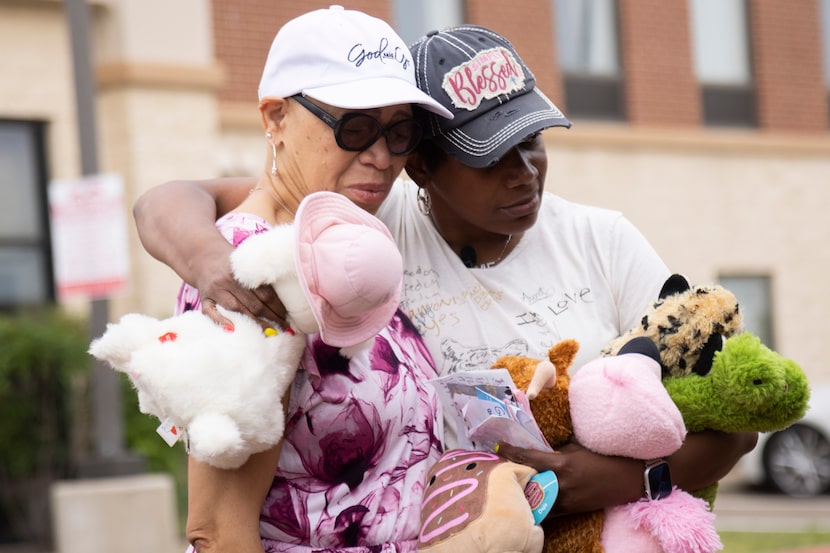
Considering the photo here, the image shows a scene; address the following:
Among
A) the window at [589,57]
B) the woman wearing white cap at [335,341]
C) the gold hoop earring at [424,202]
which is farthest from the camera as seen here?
the window at [589,57]

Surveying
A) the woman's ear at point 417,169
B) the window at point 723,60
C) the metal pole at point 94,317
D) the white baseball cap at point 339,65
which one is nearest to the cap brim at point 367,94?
the white baseball cap at point 339,65

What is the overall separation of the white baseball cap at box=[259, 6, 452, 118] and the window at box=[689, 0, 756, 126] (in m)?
14.1

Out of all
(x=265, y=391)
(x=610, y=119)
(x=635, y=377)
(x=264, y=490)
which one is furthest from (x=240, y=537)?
(x=610, y=119)

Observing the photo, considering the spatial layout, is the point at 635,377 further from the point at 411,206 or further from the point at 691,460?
the point at 411,206

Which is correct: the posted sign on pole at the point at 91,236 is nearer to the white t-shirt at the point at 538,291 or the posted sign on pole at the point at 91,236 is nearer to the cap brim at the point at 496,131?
the white t-shirt at the point at 538,291

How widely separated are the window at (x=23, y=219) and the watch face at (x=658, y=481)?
9142 mm

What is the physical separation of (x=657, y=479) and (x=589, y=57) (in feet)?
43.2

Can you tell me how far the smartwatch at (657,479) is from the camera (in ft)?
8.25

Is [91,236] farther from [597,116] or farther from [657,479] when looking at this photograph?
[597,116]

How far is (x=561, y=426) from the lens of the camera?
2.53 m

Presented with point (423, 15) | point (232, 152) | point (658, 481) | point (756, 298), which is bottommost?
point (756, 298)

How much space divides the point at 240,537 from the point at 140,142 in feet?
30.6

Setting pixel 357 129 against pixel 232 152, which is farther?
pixel 232 152

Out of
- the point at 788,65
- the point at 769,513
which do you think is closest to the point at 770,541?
the point at 769,513
